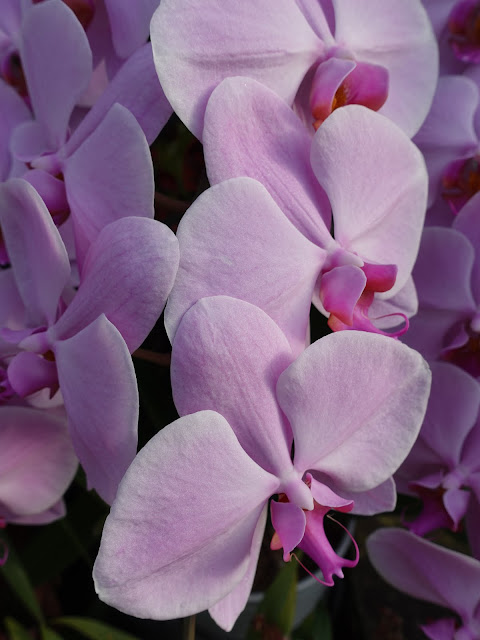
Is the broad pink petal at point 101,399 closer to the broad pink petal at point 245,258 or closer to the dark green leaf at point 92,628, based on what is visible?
the broad pink petal at point 245,258

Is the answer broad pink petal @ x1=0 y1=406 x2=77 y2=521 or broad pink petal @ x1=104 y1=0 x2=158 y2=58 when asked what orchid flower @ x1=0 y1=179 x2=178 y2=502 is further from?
broad pink petal @ x1=104 y1=0 x2=158 y2=58

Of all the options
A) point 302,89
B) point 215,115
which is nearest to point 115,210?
point 215,115

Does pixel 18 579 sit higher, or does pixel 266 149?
pixel 266 149

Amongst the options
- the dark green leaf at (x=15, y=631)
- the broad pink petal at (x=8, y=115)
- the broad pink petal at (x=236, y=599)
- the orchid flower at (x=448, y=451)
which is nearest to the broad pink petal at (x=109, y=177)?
the broad pink petal at (x=8, y=115)

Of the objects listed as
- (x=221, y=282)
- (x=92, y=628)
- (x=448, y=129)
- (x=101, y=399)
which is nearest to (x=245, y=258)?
(x=221, y=282)

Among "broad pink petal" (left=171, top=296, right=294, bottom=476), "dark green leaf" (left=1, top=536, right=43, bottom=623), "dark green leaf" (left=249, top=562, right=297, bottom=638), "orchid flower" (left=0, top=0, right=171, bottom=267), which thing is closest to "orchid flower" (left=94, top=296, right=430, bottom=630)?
"broad pink petal" (left=171, top=296, right=294, bottom=476)

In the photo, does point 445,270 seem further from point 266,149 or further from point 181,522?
point 181,522
